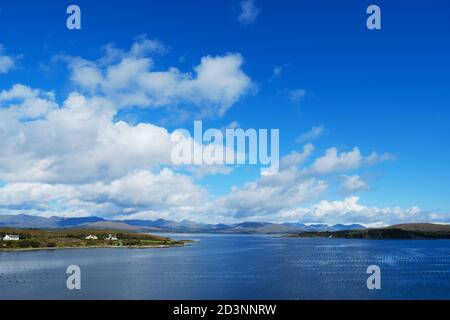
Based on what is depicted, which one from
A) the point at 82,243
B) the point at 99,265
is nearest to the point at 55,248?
the point at 82,243

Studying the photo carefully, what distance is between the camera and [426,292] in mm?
65438

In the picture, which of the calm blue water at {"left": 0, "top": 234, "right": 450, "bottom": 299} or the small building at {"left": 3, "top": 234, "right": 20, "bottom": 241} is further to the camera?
the small building at {"left": 3, "top": 234, "right": 20, "bottom": 241}

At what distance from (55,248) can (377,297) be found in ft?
450

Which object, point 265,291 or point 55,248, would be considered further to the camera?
point 55,248

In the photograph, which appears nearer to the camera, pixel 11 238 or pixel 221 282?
pixel 221 282

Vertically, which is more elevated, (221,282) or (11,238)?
(221,282)

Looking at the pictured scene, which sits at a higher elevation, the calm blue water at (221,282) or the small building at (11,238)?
the calm blue water at (221,282)

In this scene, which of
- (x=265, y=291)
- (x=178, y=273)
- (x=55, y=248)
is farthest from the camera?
(x=55, y=248)

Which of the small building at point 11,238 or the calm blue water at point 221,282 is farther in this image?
the small building at point 11,238

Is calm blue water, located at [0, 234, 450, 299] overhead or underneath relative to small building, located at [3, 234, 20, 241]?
overhead
